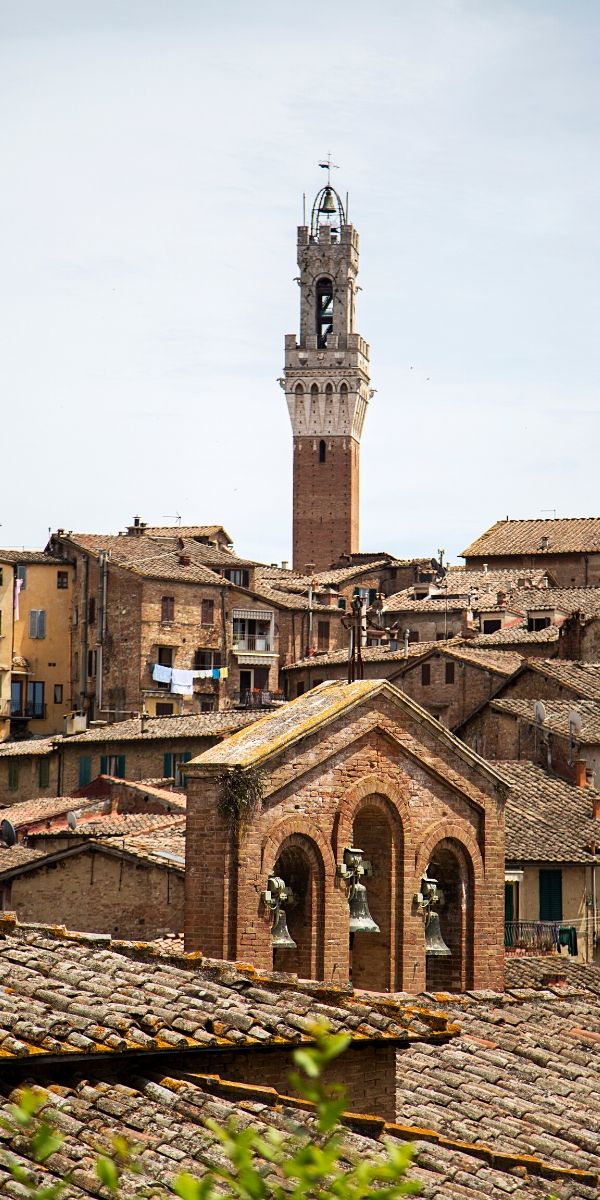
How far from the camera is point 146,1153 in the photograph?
43.1ft

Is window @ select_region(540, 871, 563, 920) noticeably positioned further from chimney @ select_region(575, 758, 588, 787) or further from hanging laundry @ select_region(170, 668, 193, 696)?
hanging laundry @ select_region(170, 668, 193, 696)

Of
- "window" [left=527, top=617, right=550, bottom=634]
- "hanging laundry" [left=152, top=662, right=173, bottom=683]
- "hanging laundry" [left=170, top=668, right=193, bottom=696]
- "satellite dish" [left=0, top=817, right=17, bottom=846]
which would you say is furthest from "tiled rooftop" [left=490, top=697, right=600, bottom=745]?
"hanging laundry" [left=170, top=668, right=193, bottom=696]

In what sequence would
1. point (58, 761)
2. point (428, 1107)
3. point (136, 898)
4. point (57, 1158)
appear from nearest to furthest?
point (57, 1158) → point (428, 1107) → point (136, 898) → point (58, 761)

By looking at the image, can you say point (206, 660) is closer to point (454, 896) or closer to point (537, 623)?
point (537, 623)

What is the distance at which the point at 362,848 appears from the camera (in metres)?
25.8

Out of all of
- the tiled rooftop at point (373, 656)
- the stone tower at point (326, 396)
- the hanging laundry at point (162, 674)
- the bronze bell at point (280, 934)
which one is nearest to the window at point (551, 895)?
the bronze bell at point (280, 934)

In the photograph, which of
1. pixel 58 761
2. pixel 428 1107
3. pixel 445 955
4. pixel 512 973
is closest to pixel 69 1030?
pixel 428 1107

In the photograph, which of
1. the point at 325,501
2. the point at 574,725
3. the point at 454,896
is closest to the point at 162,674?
the point at 574,725

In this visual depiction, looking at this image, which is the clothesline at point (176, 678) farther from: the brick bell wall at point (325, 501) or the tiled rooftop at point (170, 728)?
the brick bell wall at point (325, 501)

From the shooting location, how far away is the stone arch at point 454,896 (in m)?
26.1

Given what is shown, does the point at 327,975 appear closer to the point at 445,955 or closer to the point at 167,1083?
the point at 445,955

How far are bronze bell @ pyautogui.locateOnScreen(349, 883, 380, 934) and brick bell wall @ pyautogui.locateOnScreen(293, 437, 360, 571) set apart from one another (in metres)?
106

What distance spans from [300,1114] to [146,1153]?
207cm

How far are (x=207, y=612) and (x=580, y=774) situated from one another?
122 feet
